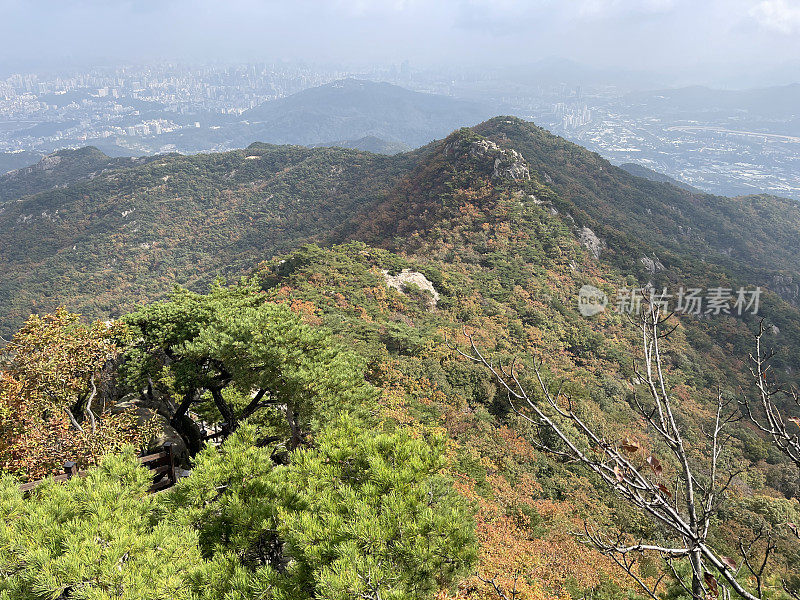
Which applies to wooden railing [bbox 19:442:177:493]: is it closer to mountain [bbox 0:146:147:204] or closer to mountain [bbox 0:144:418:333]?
mountain [bbox 0:144:418:333]

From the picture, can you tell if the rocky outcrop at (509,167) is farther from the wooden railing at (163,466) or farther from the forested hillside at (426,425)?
the wooden railing at (163,466)

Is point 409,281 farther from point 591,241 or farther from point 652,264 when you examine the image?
point 652,264

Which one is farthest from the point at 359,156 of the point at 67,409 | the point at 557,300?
the point at 67,409

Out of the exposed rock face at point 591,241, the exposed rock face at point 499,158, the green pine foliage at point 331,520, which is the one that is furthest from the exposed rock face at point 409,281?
the exposed rock face at point 499,158

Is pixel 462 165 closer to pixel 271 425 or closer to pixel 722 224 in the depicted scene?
pixel 271 425

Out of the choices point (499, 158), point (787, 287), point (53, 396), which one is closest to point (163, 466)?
point (53, 396)

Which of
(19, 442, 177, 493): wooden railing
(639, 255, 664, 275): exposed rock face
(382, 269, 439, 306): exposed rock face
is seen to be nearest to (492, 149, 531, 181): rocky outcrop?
(639, 255, 664, 275): exposed rock face
